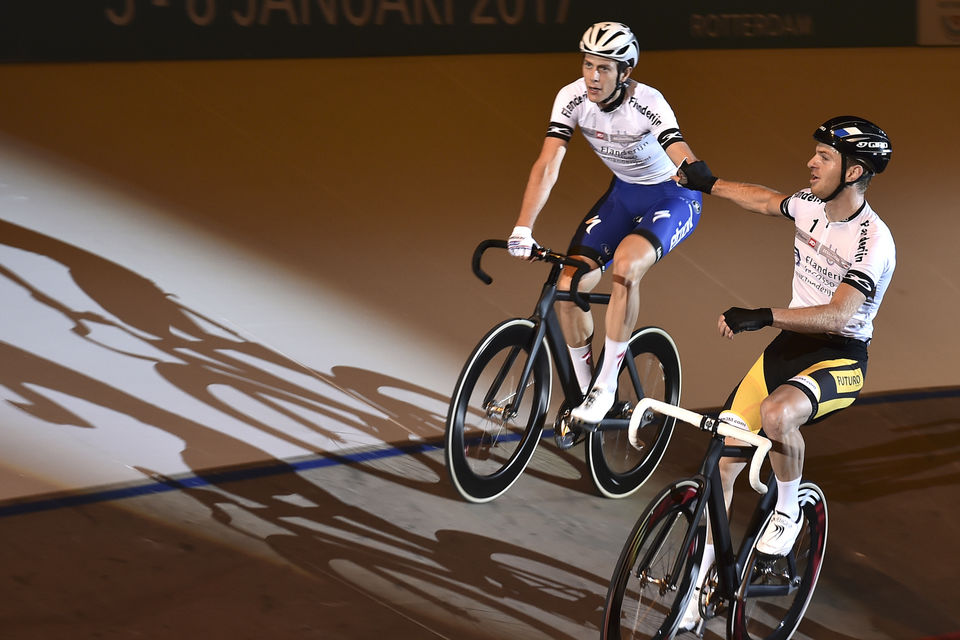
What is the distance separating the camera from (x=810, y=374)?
312 cm

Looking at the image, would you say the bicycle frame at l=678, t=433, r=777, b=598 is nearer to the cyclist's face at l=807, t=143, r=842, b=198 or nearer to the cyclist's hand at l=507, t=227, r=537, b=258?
the cyclist's face at l=807, t=143, r=842, b=198

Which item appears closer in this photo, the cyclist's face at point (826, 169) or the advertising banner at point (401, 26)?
the cyclist's face at point (826, 169)

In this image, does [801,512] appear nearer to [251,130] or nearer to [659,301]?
[659,301]

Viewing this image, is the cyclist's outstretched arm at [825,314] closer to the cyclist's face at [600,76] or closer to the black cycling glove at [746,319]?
the black cycling glove at [746,319]

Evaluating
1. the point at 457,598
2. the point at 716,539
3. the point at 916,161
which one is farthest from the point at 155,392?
the point at 916,161

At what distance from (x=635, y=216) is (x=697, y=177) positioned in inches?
28.2

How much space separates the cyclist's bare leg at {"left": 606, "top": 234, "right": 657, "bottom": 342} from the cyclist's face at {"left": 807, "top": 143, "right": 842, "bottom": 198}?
2.88 feet

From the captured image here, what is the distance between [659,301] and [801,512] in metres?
2.81

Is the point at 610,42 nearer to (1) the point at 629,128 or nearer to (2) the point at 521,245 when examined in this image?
(1) the point at 629,128

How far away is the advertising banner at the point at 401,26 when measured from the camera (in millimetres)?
6727

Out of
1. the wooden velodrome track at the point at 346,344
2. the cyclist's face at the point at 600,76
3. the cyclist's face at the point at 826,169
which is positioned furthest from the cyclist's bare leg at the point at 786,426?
the cyclist's face at the point at 600,76

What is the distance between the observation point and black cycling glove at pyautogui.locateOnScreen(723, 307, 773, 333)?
9.33 feet

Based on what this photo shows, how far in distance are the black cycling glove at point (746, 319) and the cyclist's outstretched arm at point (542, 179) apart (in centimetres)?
114

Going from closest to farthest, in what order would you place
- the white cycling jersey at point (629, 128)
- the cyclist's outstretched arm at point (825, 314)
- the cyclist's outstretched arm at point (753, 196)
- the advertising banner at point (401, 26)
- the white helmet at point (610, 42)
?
1. the cyclist's outstretched arm at point (825, 314)
2. the cyclist's outstretched arm at point (753, 196)
3. the white helmet at point (610, 42)
4. the white cycling jersey at point (629, 128)
5. the advertising banner at point (401, 26)
